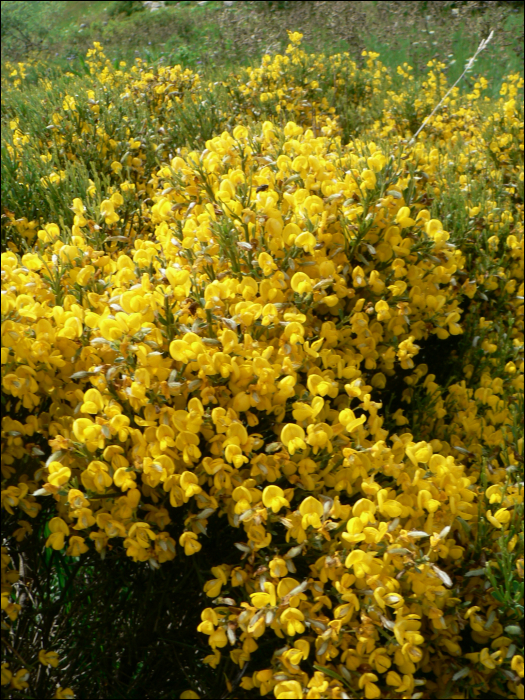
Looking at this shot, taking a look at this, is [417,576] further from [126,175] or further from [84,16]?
[84,16]

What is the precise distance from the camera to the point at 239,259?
70.7 inches

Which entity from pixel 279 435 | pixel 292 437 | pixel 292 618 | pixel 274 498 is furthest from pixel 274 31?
pixel 292 618

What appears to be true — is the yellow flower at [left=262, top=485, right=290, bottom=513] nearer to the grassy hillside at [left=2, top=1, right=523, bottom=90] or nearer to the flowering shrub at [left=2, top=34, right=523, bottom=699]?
the flowering shrub at [left=2, top=34, right=523, bottom=699]

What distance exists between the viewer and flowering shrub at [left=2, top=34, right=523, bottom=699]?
138 cm

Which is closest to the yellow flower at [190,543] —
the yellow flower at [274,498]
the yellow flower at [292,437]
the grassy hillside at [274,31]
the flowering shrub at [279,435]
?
the flowering shrub at [279,435]

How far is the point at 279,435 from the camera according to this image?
1.60 m

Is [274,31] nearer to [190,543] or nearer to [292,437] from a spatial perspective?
[292,437]

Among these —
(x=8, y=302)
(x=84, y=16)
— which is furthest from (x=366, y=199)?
(x=84, y=16)

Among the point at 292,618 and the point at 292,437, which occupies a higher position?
the point at 292,437

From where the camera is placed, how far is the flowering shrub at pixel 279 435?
138 cm

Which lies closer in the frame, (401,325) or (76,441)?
(76,441)

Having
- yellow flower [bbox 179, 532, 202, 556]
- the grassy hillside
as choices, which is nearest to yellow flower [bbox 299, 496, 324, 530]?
yellow flower [bbox 179, 532, 202, 556]

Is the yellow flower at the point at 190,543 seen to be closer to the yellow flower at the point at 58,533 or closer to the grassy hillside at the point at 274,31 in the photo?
the yellow flower at the point at 58,533

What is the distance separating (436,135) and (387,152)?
2.59m
